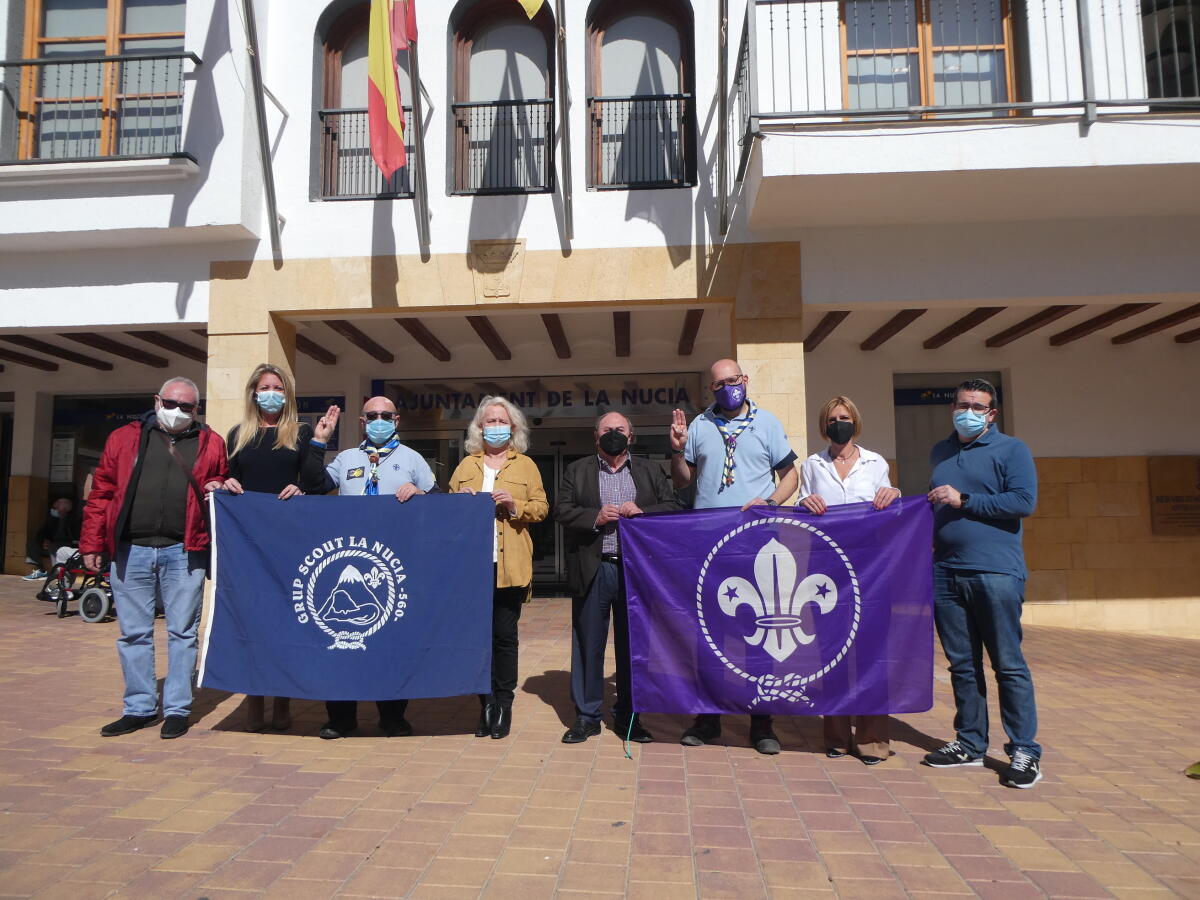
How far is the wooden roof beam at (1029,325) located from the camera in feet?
29.2

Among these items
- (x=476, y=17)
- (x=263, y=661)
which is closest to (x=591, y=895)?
(x=263, y=661)

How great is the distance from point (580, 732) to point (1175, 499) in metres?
9.62

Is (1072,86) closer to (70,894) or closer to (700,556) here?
(700,556)

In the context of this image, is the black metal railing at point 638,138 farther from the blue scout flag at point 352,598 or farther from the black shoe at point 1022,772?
the black shoe at point 1022,772

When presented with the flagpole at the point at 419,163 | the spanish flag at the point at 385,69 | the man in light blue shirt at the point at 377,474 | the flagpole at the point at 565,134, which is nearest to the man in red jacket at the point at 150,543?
the man in light blue shirt at the point at 377,474

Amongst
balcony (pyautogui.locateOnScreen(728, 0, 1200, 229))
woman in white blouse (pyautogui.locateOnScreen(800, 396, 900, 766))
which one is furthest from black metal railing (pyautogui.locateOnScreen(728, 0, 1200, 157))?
woman in white blouse (pyautogui.locateOnScreen(800, 396, 900, 766))

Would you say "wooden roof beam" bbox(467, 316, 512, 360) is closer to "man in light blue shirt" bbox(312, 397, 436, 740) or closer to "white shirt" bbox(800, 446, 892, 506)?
"man in light blue shirt" bbox(312, 397, 436, 740)

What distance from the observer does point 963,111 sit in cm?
647

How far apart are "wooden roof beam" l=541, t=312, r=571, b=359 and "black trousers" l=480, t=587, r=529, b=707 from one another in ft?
16.4

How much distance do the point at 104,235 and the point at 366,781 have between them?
6.75m

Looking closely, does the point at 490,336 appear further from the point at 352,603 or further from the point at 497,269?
the point at 352,603

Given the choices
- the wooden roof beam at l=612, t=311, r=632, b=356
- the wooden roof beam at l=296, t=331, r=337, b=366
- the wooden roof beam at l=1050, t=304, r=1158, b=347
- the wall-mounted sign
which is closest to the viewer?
the wooden roof beam at l=1050, t=304, r=1158, b=347

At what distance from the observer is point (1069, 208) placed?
7.25 m

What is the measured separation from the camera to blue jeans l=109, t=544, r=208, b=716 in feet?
14.6
